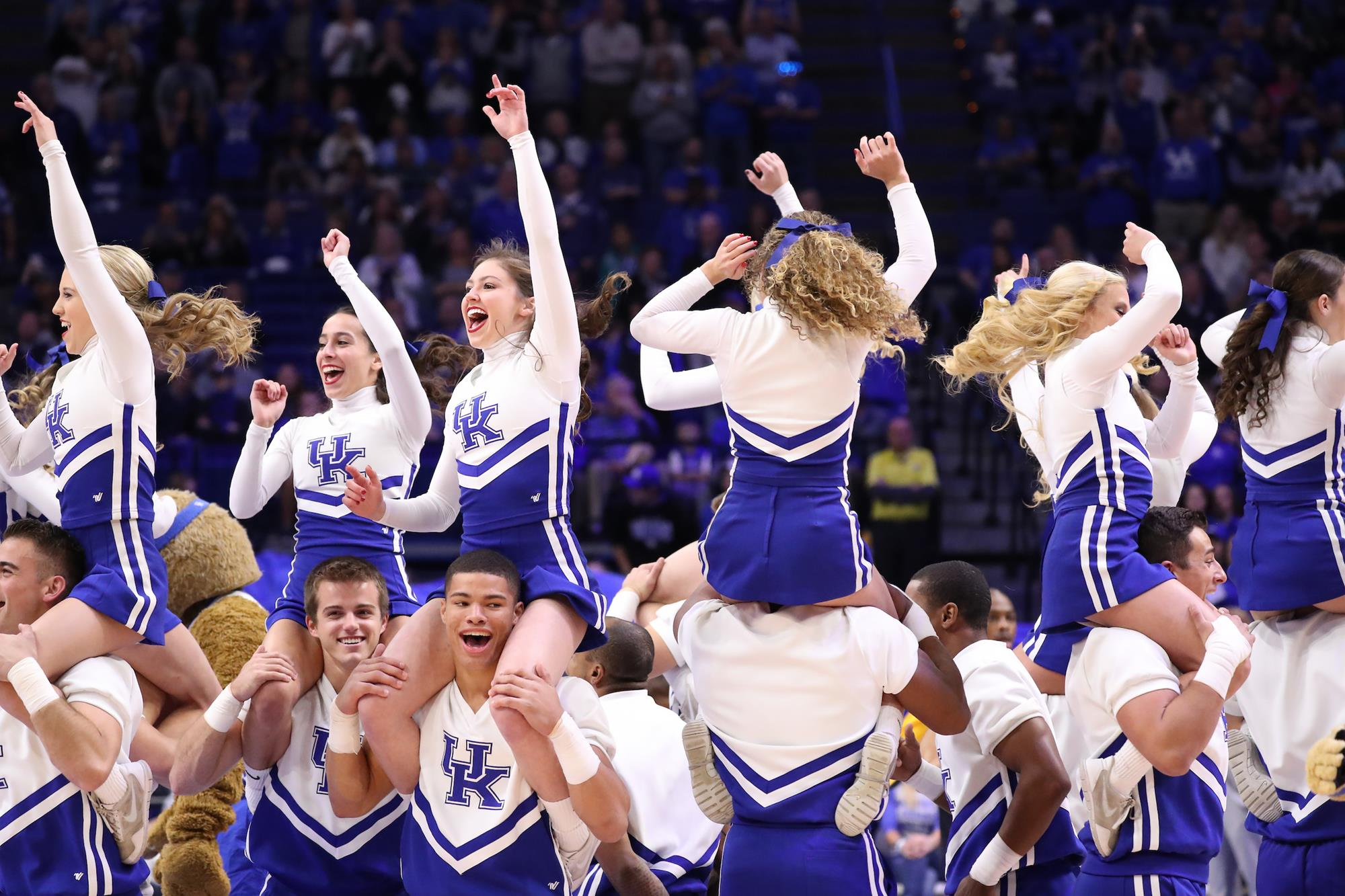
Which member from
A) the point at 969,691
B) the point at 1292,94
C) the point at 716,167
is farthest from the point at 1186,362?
the point at 1292,94

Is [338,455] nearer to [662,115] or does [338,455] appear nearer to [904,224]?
[904,224]

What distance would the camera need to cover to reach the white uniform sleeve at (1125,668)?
439 cm

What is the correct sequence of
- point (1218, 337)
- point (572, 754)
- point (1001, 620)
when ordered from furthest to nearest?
point (1001, 620) < point (1218, 337) < point (572, 754)

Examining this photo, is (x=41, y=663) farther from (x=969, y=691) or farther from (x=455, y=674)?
(x=969, y=691)

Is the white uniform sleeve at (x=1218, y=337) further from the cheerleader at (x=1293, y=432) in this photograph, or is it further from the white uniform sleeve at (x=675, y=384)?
A: the white uniform sleeve at (x=675, y=384)

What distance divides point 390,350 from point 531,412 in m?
0.78

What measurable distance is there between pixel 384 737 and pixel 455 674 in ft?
0.88

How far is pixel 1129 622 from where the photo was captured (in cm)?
450

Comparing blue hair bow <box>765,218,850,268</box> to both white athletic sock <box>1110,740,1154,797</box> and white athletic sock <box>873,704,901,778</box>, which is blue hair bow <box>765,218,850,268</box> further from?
white athletic sock <box>1110,740,1154,797</box>

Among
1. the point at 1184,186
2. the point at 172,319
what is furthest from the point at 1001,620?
the point at 1184,186

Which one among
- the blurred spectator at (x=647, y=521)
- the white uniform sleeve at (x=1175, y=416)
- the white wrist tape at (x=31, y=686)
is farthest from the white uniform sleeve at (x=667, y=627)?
the blurred spectator at (x=647, y=521)

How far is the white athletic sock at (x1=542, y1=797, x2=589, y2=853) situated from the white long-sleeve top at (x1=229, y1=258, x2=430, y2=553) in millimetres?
1343

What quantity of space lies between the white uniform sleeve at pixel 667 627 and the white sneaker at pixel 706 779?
0.91 m

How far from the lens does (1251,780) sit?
5043 millimetres
